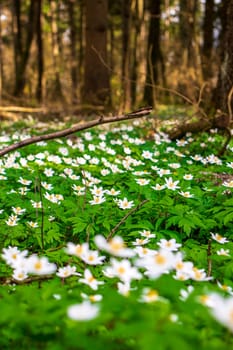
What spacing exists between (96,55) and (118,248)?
358 inches

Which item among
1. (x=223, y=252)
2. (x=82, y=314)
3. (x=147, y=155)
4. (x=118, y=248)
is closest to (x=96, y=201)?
(x=223, y=252)

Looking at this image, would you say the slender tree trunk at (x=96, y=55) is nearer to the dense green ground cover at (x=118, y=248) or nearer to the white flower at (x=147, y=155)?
the dense green ground cover at (x=118, y=248)

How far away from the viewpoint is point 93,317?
48.7 inches

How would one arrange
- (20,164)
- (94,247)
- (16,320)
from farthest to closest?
(20,164) < (94,247) < (16,320)

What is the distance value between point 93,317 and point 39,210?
2.24m

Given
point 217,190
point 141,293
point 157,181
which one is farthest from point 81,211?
point 141,293

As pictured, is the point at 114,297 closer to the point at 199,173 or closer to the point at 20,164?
the point at 199,173

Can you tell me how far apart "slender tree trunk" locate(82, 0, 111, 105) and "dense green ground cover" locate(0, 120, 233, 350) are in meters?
4.22

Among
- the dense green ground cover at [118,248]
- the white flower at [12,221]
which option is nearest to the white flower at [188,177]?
the dense green ground cover at [118,248]

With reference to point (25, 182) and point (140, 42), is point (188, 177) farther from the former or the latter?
point (140, 42)

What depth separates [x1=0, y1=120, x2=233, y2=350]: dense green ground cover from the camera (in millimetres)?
1333

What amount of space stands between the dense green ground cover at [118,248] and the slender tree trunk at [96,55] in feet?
13.9

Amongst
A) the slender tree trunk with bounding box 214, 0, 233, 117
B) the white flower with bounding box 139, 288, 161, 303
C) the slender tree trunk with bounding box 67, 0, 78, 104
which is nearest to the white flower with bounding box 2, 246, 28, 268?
the white flower with bounding box 139, 288, 161, 303

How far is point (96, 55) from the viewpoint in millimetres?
10227
